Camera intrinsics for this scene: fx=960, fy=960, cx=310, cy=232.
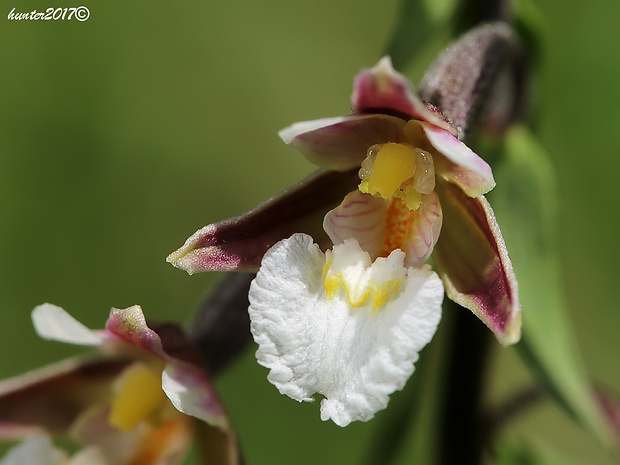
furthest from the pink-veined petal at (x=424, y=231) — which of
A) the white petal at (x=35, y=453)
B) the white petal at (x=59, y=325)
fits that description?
the white petal at (x=35, y=453)

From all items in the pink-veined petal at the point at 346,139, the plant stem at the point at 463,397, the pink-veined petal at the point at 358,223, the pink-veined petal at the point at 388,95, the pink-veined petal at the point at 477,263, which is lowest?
the plant stem at the point at 463,397

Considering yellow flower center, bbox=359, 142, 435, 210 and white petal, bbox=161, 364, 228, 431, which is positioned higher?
yellow flower center, bbox=359, 142, 435, 210

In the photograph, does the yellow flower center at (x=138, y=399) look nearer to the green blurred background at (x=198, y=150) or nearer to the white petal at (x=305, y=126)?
the white petal at (x=305, y=126)

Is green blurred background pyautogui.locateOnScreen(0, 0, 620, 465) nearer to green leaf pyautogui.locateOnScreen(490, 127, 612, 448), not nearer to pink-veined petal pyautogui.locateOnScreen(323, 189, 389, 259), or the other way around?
green leaf pyautogui.locateOnScreen(490, 127, 612, 448)

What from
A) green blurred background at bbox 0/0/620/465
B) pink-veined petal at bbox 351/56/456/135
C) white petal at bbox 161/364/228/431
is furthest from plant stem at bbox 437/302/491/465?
green blurred background at bbox 0/0/620/465

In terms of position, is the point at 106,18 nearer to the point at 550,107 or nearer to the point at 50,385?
the point at 550,107

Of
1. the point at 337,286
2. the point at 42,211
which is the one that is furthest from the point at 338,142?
the point at 42,211

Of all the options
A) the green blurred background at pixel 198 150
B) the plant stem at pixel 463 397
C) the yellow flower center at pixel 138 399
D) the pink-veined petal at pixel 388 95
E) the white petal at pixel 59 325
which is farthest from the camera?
the green blurred background at pixel 198 150
